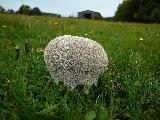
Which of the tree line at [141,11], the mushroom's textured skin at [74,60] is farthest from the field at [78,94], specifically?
the tree line at [141,11]

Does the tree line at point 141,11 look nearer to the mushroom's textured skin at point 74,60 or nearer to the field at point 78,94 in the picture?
the field at point 78,94

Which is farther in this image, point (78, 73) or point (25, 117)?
point (78, 73)

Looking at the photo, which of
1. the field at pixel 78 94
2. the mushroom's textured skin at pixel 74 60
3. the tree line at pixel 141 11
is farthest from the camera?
the tree line at pixel 141 11

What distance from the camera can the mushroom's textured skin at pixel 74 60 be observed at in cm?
332

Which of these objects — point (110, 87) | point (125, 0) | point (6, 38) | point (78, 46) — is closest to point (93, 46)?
point (78, 46)

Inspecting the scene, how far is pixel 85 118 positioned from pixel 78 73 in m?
0.90

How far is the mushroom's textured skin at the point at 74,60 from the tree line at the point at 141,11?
140 feet

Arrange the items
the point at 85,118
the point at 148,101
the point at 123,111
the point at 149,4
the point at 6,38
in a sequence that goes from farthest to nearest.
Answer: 1. the point at 149,4
2. the point at 6,38
3. the point at 148,101
4. the point at 123,111
5. the point at 85,118

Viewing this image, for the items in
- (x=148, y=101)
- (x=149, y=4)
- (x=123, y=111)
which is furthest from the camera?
(x=149, y=4)

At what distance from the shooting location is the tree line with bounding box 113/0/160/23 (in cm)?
4672

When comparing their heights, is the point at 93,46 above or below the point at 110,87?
above

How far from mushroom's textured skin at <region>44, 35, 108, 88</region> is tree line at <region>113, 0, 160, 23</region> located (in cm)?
4278

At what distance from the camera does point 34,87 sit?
3.55 metres

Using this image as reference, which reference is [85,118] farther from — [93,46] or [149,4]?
[149,4]
